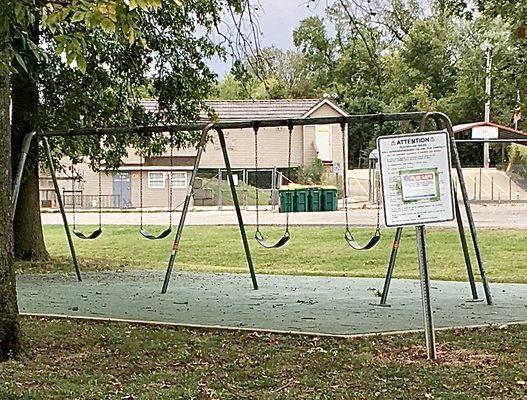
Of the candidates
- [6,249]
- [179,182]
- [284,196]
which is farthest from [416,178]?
[179,182]

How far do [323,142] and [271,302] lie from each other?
28274 millimetres

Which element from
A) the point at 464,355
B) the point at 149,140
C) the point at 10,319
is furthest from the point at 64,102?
the point at 464,355

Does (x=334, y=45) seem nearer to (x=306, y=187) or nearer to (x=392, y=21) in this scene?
(x=392, y=21)

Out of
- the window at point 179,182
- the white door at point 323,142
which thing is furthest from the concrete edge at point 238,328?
the white door at point 323,142

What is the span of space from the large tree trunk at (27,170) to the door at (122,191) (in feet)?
64.2

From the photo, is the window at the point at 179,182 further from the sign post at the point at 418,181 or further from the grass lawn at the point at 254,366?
the sign post at the point at 418,181

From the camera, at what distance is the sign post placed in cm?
509

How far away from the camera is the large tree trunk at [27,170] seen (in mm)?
10859

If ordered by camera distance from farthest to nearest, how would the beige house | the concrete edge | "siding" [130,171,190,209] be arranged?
"siding" [130,171,190,209]
the beige house
the concrete edge

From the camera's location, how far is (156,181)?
33.1 meters

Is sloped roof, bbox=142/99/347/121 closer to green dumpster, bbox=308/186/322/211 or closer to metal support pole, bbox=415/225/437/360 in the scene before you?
green dumpster, bbox=308/186/322/211

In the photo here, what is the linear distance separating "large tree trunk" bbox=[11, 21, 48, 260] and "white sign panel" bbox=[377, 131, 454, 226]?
639cm

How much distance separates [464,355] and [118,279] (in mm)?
5855

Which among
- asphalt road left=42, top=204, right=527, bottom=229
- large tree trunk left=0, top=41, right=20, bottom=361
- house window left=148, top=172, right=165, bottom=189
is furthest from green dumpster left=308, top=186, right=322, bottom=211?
large tree trunk left=0, top=41, right=20, bottom=361
